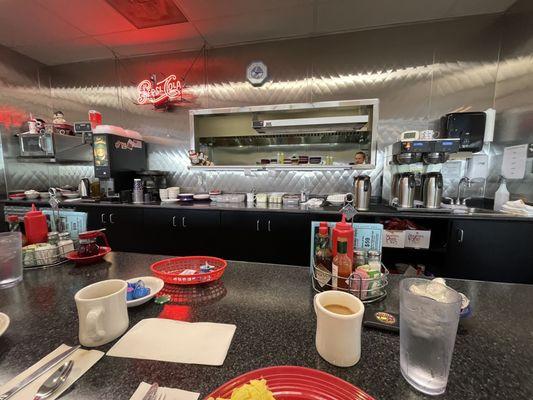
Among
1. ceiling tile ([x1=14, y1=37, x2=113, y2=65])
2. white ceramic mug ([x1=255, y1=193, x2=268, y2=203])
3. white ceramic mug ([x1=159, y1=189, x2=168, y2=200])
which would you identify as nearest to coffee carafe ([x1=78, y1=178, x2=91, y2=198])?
white ceramic mug ([x1=159, y1=189, x2=168, y2=200])

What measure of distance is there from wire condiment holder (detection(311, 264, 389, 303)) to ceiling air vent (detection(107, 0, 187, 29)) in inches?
115

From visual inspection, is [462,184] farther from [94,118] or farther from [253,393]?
[94,118]

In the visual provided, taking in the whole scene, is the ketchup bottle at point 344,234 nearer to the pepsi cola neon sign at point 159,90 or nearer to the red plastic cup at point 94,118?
the pepsi cola neon sign at point 159,90

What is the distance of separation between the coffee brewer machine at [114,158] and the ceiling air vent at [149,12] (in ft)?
4.05

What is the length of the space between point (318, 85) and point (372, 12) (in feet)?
2.81

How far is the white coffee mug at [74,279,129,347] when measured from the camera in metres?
0.55

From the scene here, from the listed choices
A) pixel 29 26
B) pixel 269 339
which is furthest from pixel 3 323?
pixel 29 26

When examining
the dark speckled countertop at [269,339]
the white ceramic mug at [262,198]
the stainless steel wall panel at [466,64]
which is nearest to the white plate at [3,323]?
the dark speckled countertop at [269,339]

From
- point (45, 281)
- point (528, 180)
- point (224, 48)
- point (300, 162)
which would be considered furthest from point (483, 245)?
point (224, 48)

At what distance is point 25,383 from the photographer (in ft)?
1.53

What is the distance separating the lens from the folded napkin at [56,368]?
453 mm

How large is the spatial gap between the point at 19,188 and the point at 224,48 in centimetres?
346

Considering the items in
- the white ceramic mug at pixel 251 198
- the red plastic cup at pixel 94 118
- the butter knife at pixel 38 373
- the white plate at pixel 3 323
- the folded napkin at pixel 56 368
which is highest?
the red plastic cup at pixel 94 118

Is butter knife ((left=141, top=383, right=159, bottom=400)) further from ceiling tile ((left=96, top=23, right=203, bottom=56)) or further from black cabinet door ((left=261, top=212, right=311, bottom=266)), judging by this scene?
ceiling tile ((left=96, top=23, right=203, bottom=56))
